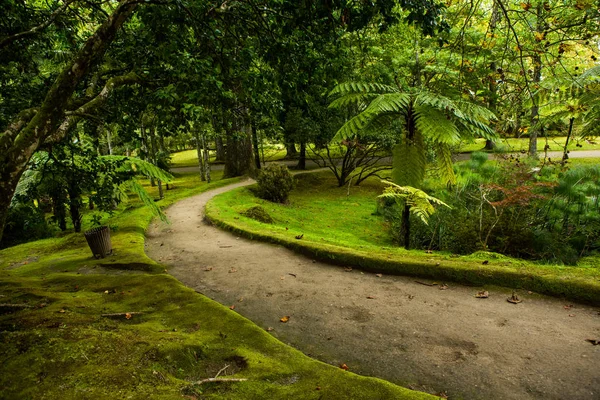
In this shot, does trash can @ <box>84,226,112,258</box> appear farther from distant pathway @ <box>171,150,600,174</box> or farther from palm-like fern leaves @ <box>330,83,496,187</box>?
distant pathway @ <box>171,150,600,174</box>

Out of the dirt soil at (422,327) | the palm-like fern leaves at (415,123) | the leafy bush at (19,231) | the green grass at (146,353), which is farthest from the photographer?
the leafy bush at (19,231)

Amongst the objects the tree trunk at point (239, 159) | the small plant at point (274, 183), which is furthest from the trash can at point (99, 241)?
the tree trunk at point (239, 159)

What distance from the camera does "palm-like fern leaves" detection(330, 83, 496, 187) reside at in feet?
16.5

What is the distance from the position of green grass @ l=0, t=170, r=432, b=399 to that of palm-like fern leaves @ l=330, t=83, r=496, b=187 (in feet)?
12.1

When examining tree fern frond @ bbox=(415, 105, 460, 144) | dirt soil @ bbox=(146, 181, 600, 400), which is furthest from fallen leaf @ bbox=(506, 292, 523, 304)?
tree fern frond @ bbox=(415, 105, 460, 144)

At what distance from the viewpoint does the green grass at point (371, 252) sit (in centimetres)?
412

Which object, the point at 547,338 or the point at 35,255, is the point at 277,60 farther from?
the point at 35,255

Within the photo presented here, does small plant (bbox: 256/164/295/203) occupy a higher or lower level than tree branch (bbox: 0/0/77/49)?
lower

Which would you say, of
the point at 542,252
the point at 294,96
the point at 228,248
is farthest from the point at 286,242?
the point at 542,252

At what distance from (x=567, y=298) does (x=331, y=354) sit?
2.97 metres

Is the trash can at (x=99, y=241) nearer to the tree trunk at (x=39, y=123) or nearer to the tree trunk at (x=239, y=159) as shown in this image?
the tree trunk at (x=39, y=123)

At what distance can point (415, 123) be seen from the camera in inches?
222

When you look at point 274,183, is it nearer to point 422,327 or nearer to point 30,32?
point 30,32

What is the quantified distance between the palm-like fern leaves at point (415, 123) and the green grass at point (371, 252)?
1552mm
